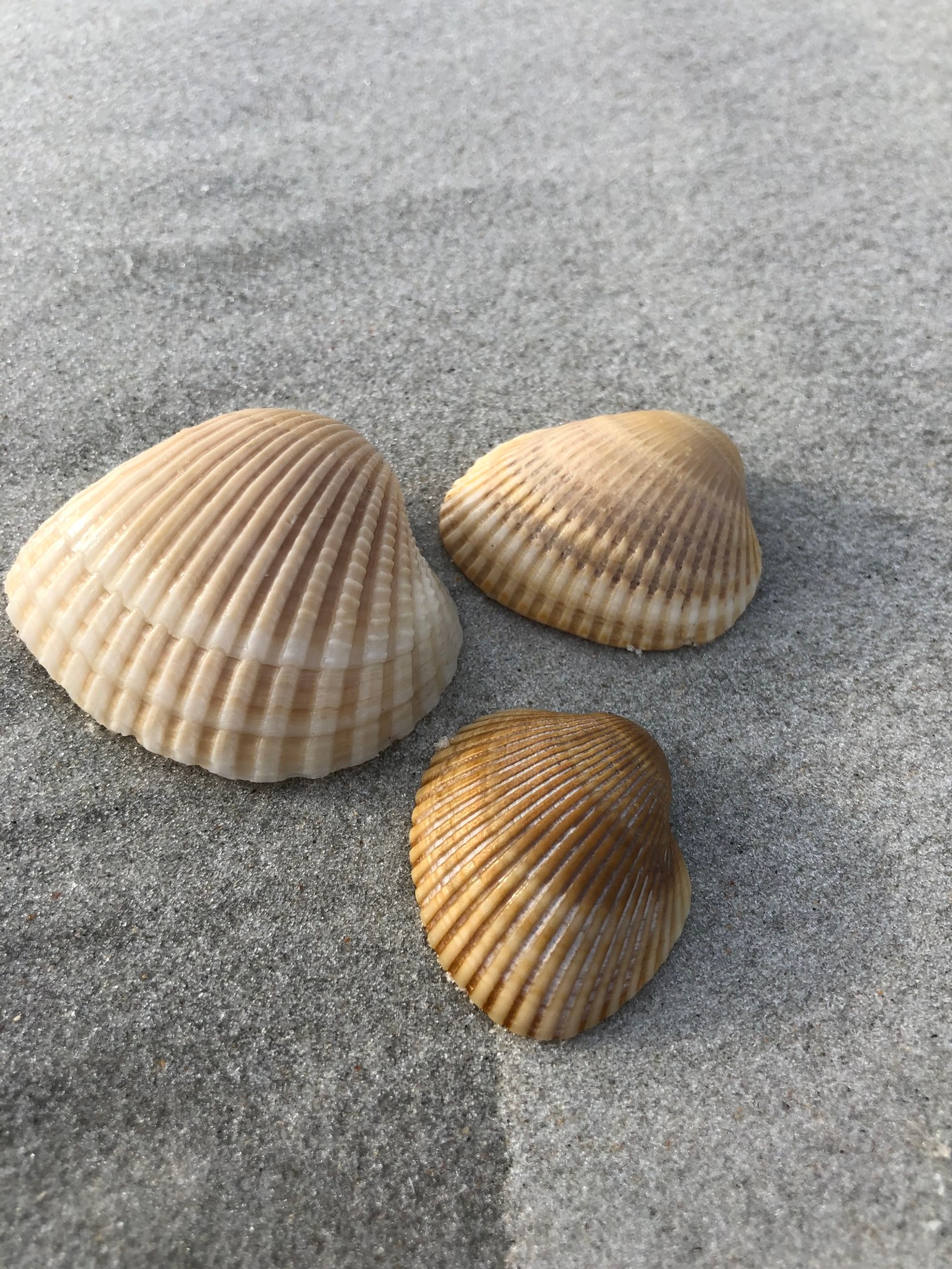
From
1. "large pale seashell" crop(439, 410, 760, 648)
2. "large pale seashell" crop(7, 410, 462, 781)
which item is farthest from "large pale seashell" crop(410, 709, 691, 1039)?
"large pale seashell" crop(439, 410, 760, 648)

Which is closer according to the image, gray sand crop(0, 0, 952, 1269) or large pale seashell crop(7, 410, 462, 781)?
gray sand crop(0, 0, 952, 1269)

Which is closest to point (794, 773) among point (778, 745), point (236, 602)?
point (778, 745)

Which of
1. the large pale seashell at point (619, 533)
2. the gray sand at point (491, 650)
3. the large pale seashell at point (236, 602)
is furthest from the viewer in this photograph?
the large pale seashell at point (619, 533)

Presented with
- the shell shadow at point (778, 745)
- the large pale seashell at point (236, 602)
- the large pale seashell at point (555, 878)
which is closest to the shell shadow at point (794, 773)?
the shell shadow at point (778, 745)

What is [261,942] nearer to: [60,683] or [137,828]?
[137,828]

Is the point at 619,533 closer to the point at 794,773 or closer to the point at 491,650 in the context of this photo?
the point at 491,650

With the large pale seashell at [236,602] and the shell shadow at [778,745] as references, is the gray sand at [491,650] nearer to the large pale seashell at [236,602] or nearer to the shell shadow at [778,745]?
the shell shadow at [778,745]

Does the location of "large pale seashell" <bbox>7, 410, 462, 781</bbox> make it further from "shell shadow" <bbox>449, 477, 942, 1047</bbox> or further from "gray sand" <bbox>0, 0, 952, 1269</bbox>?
"shell shadow" <bbox>449, 477, 942, 1047</bbox>
